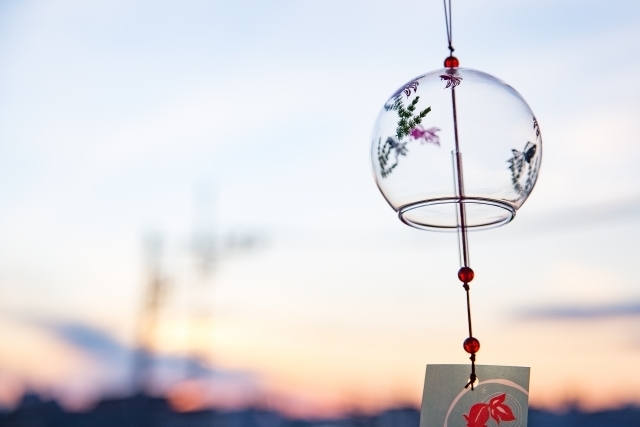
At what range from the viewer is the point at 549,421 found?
3.34 metres

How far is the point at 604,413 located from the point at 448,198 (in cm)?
336

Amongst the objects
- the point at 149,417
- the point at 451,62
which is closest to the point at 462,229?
the point at 451,62

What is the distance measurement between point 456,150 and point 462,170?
0.11ft

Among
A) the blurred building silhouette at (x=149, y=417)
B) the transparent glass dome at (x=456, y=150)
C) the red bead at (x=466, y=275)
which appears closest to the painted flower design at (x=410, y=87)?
the transparent glass dome at (x=456, y=150)

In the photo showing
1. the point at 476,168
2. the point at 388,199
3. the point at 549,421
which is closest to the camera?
the point at 476,168

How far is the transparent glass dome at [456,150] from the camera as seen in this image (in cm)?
117

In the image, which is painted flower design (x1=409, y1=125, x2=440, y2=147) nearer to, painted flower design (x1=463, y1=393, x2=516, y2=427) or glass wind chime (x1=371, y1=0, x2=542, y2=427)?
glass wind chime (x1=371, y1=0, x2=542, y2=427)

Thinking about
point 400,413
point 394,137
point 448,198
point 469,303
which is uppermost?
point 400,413

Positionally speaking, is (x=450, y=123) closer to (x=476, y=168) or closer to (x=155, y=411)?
(x=476, y=168)

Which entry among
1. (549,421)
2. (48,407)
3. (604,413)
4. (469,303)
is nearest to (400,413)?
(604,413)

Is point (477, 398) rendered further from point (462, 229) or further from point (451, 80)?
point (451, 80)

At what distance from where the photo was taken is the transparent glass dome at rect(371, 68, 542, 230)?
1172 mm

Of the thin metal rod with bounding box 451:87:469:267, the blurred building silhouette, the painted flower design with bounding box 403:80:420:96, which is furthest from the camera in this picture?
the blurred building silhouette

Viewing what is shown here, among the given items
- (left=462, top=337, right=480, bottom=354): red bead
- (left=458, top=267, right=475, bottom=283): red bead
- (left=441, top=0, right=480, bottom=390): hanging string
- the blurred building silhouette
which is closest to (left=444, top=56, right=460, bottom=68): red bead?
(left=441, top=0, right=480, bottom=390): hanging string
